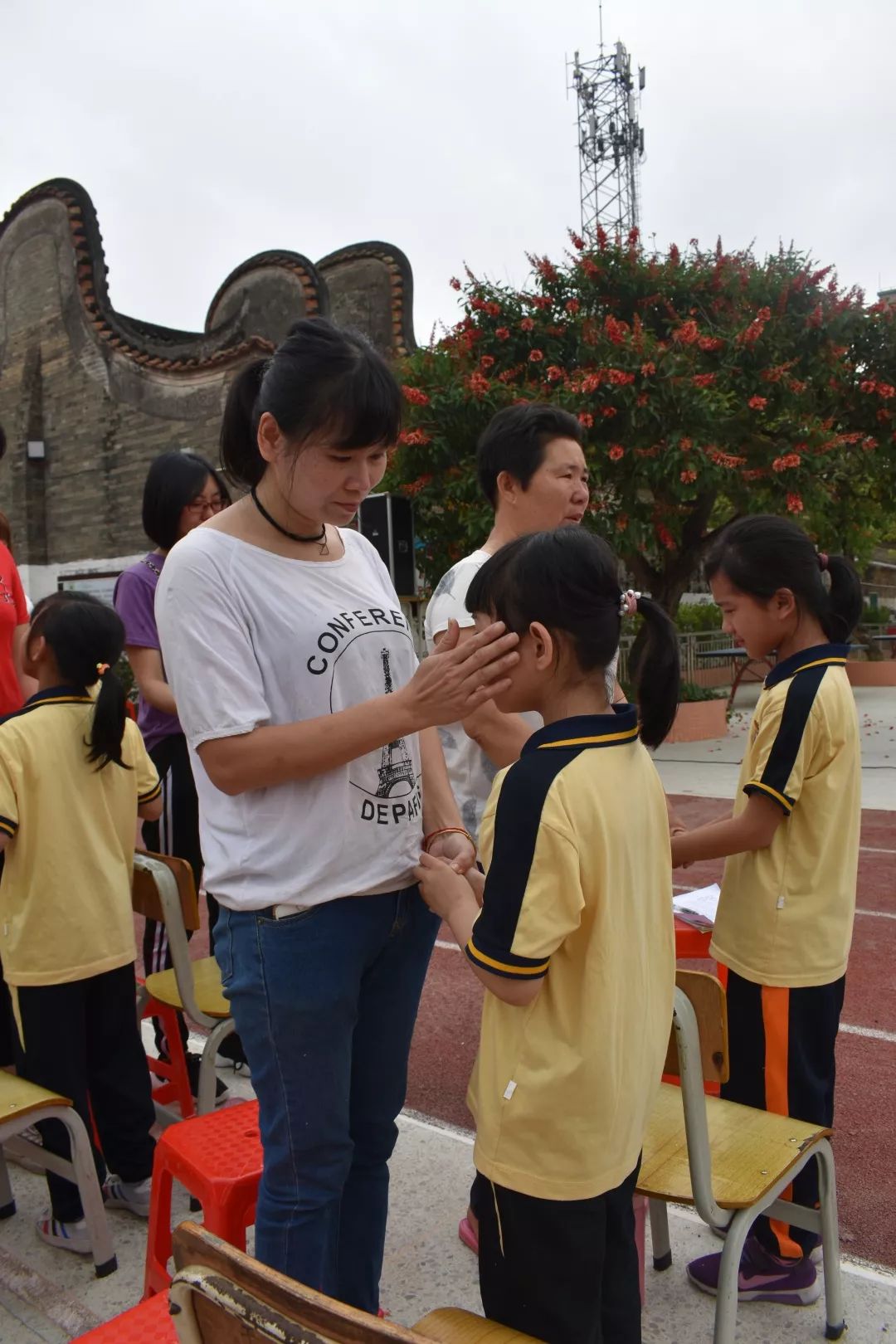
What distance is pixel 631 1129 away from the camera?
152 centimetres

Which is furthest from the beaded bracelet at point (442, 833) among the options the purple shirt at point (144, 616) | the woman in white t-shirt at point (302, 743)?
the purple shirt at point (144, 616)

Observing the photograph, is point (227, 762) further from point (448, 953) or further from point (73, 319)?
point (73, 319)

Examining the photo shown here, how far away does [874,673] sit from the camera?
63.7 feet

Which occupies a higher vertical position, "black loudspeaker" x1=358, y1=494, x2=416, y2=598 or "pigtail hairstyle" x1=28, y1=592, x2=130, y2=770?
"black loudspeaker" x1=358, y1=494, x2=416, y2=598

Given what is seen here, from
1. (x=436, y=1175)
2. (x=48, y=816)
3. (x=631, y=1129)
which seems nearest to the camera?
(x=631, y=1129)

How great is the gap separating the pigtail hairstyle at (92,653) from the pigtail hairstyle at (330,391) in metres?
1.19

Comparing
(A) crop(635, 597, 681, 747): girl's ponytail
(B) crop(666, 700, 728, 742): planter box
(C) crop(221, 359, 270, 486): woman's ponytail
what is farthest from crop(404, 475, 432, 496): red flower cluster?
(C) crop(221, 359, 270, 486): woman's ponytail

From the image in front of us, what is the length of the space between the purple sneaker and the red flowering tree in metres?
8.31

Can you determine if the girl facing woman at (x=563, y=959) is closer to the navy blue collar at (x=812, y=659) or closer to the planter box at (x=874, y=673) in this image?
the navy blue collar at (x=812, y=659)

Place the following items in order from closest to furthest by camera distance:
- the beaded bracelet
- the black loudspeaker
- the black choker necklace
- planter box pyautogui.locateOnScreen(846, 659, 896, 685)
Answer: the black choker necklace, the beaded bracelet, the black loudspeaker, planter box pyautogui.locateOnScreen(846, 659, 896, 685)

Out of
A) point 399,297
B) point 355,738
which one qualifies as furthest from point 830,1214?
point 399,297

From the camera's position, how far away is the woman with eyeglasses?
315 centimetres

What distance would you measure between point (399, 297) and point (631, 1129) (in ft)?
40.9

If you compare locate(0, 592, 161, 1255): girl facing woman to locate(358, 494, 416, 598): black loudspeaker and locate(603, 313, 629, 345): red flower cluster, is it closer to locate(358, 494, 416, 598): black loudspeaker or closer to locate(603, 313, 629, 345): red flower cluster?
locate(358, 494, 416, 598): black loudspeaker
